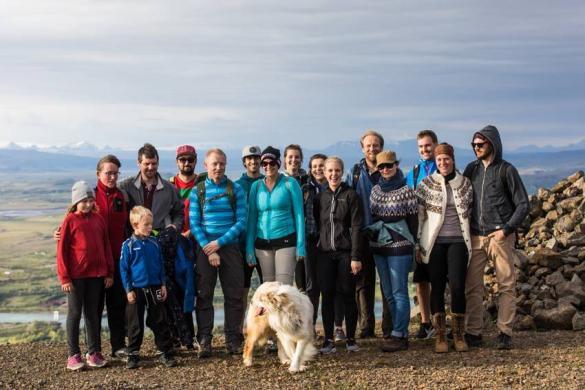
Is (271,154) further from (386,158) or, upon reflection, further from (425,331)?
(425,331)

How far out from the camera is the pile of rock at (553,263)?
1099 cm

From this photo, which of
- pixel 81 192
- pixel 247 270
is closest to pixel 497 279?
pixel 247 270

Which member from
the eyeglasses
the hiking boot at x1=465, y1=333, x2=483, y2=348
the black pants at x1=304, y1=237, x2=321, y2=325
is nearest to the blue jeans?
the black pants at x1=304, y1=237, x2=321, y2=325

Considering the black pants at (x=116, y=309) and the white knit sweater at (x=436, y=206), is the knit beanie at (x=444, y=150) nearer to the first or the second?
the white knit sweater at (x=436, y=206)

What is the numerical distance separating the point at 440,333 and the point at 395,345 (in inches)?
26.1

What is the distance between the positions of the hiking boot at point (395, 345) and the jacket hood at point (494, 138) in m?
2.87

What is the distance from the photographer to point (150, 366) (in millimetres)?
9016

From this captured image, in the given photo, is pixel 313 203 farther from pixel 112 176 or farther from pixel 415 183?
pixel 112 176

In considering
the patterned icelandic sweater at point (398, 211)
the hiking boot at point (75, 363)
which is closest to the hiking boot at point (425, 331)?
the patterned icelandic sweater at point (398, 211)

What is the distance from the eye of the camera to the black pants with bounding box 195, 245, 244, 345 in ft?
30.0

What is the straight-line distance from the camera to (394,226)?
8.91 metres

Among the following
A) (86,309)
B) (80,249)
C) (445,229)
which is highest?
(445,229)

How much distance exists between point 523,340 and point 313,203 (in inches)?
155

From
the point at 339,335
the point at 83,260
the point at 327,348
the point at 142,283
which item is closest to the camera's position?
the point at 83,260
